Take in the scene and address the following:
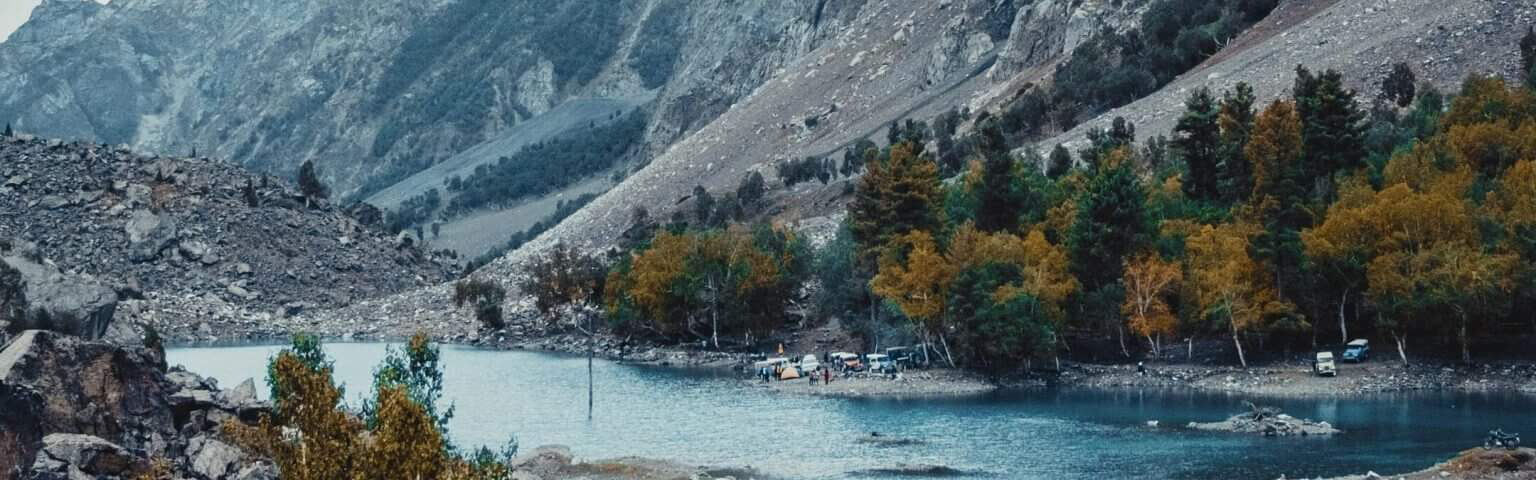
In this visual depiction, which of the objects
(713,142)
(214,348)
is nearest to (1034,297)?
(214,348)

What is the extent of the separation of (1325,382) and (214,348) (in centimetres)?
6999

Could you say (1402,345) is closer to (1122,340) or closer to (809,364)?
(1122,340)

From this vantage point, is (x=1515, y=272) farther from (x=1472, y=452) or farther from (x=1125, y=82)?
(x=1125, y=82)

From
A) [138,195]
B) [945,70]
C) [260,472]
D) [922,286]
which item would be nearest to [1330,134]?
[922,286]

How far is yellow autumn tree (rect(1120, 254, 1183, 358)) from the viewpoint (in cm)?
7044

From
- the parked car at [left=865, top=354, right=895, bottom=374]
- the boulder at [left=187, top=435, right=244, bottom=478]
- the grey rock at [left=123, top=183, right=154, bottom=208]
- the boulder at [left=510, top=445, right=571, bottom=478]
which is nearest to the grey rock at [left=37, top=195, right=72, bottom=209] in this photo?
the grey rock at [left=123, top=183, right=154, bottom=208]

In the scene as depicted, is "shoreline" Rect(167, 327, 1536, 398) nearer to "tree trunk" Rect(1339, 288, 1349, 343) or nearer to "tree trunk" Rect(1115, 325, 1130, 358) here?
"tree trunk" Rect(1115, 325, 1130, 358)

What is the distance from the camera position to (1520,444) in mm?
46594

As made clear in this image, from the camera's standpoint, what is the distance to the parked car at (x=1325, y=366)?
209 ft

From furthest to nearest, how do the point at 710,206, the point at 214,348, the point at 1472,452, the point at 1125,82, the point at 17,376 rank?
1. the point at 710,206
2. the point at 1125,82
3. the point at 214,348
4. the point at 1472,452
5. the point at 17,376

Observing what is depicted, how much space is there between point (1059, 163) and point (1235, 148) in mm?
22218

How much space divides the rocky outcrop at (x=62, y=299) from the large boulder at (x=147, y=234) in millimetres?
42486

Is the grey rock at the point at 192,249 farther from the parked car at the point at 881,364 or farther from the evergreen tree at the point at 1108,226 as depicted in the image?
the evergreen tree at the point at 1108,226

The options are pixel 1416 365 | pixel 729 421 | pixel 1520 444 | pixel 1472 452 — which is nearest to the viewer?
pixel 1472 452
